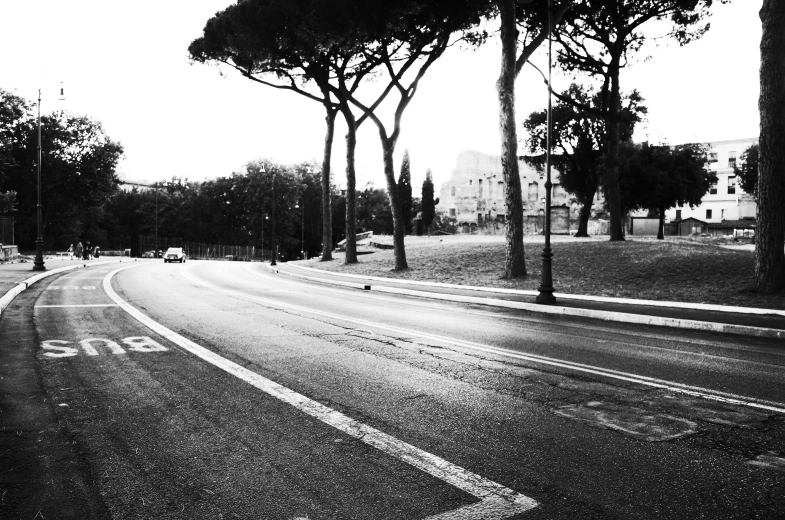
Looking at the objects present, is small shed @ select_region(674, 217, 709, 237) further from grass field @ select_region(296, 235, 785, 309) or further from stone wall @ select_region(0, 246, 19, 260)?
stone wall @ select_region(0, 246, 19, 260)

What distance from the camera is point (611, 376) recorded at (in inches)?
251

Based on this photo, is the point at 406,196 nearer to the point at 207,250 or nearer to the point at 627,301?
the point at 207,250

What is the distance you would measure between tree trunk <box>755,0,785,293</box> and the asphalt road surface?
Answer: 21.5 ft

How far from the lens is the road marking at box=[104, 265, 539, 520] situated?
3096 millimetres

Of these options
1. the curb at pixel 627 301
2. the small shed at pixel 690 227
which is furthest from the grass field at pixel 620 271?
the small shed at pixel 690 227

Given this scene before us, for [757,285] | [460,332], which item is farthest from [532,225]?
[460,332]

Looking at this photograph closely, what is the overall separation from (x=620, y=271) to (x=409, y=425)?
1781 cm

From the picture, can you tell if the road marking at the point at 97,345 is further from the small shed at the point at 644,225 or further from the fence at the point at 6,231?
the small shed at the point at 644,225

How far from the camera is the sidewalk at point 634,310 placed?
36.1ft

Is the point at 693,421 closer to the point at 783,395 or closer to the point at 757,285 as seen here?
the point at 783,395

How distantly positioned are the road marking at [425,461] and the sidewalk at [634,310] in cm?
902

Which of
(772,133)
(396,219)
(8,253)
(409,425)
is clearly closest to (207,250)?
(8,253)

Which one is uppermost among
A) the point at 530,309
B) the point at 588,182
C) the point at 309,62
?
the point at 309,62

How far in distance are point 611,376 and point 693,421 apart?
167 centimetres
